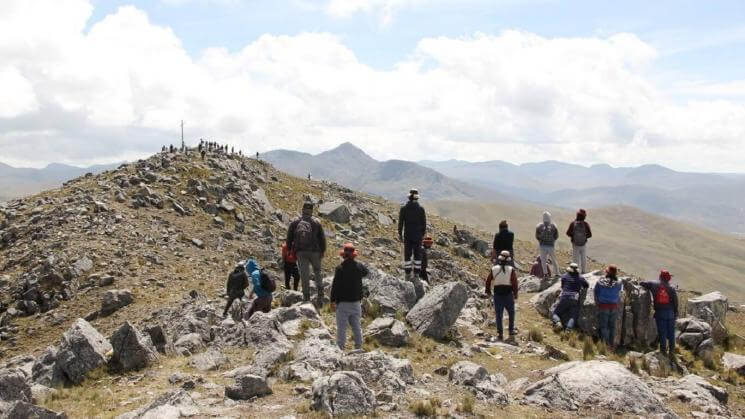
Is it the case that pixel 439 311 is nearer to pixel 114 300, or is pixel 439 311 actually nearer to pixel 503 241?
pixel 503 241

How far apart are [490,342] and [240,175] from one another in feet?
114

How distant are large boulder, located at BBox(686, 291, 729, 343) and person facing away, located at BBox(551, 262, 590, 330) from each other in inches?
299

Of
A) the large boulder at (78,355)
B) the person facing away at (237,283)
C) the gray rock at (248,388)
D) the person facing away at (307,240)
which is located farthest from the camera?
the person facing away at (237,283)

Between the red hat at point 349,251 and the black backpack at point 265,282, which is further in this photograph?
the black backpack at point 265,282

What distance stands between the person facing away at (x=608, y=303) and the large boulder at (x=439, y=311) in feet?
17.0

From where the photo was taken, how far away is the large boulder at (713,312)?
2511 cm

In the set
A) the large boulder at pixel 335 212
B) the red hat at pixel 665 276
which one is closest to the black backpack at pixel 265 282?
the red hat at pixel 665 276

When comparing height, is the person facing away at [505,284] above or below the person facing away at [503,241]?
below

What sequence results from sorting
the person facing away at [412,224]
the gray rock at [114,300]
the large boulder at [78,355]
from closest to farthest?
the large boulder at [78,355] → the person facing away at [412,224] → the gray rock at [114,300]

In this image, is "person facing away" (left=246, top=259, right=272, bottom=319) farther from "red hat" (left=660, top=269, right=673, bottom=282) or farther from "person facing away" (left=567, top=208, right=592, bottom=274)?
"person facing away" (left=567, top=208, right=592, bottom=274)

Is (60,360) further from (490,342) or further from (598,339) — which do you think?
(598,339)

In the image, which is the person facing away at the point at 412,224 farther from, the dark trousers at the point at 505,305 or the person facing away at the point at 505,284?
the dark trousers at the point at 505,305

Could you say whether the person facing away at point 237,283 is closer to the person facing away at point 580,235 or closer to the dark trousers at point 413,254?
the dark trousers at point 413,254

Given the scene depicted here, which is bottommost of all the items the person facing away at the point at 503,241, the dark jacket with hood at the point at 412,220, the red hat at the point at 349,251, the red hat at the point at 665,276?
the red hat at the point at 665,276
